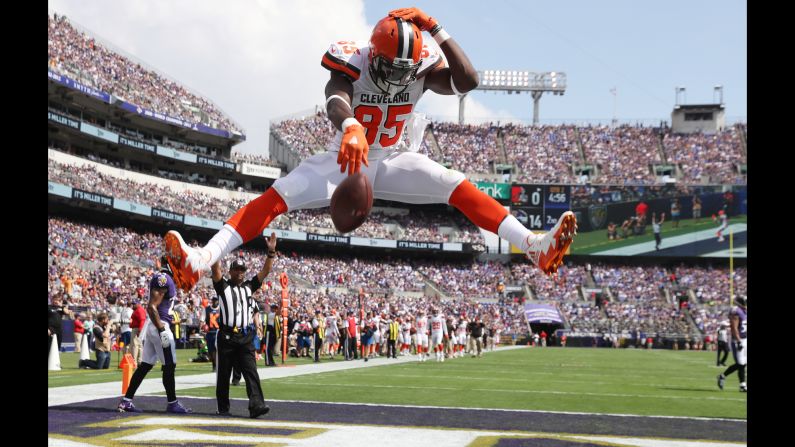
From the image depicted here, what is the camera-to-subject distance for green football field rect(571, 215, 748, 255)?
52281 millimetres

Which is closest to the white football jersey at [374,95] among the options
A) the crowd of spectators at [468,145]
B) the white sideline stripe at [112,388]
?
the white sideline stripe at [112,388]

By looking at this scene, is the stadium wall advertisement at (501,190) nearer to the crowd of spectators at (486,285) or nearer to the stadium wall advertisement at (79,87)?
the crowd of spectators at (486,285)

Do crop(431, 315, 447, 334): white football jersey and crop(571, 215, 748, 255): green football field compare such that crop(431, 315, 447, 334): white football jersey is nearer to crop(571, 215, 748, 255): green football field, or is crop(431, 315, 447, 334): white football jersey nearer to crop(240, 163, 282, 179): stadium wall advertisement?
crop(571, 215, 748, 255): green football field

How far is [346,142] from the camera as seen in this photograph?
437 centimetres

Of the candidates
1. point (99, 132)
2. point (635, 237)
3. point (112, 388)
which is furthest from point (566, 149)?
point (112, 388)

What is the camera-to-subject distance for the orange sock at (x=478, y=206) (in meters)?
5.39

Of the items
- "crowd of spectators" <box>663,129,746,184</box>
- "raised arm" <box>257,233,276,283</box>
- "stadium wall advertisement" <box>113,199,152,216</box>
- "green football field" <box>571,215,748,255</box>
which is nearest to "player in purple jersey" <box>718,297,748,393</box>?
A: "raised arm" <box>257,233,276,283</box>

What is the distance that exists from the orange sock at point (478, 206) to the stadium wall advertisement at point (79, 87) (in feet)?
120

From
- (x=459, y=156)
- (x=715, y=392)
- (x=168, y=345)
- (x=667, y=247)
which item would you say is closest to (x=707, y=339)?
(x=667, y=247)

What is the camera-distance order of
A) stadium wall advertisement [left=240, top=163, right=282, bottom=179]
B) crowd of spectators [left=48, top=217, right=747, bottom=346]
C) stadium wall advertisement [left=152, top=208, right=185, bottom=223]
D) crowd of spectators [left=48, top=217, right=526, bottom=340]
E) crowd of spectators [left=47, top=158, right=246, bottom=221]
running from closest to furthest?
crowd of spectators [left=48, top=217, right=526, bottom=340]
crowd of spectators [left=47, top=158, right=246, bottom=221]
crowd of spectators [left=48, top=217, right=747, bottom=346]
stadium wall advertisement [left=152, top=208, right=185, bottom=223]
stadium wall advertisement [left=240, top=163, right=282, bottom=179]

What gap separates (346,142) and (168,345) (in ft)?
20.8

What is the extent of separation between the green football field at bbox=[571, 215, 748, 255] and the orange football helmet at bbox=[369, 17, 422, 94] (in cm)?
4854

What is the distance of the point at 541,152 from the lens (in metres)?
59.4
